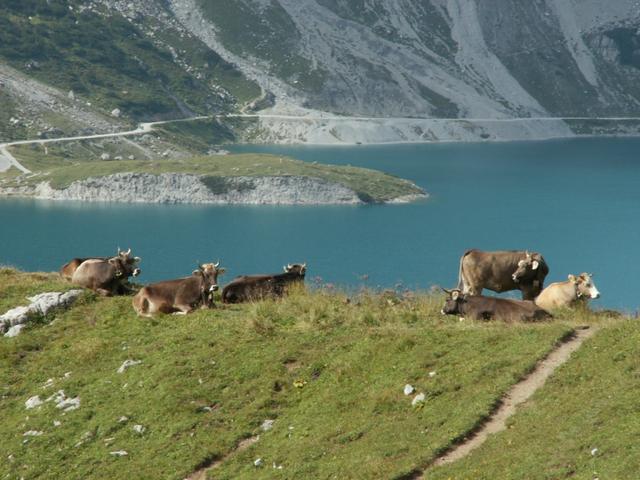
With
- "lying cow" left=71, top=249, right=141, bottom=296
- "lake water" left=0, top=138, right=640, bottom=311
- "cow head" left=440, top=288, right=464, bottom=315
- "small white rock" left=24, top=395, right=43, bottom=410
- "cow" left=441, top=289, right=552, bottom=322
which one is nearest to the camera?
"small white rock" left=24, top=395, right=43, bottom=410

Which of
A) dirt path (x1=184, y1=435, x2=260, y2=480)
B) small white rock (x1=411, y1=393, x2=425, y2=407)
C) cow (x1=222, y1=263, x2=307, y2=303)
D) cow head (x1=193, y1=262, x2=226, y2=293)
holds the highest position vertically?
cow head (x1=193, y1=262, x2=226, y2=293)

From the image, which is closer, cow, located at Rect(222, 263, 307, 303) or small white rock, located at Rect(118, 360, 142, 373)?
small white rock, located at Rect(118, 360, 142, 373)

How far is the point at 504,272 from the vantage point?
2692cm

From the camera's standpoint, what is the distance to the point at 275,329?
21766mm

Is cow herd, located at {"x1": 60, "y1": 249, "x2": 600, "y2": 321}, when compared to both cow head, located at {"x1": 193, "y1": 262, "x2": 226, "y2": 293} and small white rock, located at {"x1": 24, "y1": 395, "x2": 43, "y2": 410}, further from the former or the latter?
small white rock, located at {"x1": 24, "y1": 395, "x2": 43, "y2": 410}

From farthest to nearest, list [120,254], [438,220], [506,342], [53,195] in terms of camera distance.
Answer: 1. [53,195]
2. [438,220]
3. [120,254]
4. [506,342]

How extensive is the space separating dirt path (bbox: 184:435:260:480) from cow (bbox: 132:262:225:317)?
7791mm

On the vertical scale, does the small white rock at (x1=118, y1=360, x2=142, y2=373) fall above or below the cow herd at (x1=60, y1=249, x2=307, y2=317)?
below

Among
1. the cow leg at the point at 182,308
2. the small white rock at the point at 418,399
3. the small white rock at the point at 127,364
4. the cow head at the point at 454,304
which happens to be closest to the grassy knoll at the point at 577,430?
the small white rock at the point at 418,399

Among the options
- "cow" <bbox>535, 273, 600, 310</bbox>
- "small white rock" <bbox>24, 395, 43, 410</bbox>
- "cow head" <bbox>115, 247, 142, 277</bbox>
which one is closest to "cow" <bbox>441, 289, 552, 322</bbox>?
"cow" <bbox>535, 273, 600, 310</bbox>

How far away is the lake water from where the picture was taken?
110562mm

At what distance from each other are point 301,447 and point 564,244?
12061cm

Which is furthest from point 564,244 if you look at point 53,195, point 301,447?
point 301,447

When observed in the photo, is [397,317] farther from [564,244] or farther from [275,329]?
[564,244]
